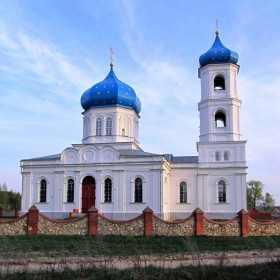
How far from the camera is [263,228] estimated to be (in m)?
18.8

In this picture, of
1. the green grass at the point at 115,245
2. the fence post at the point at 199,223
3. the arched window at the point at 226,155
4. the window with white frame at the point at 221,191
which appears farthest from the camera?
the arched window at the point at 226,155

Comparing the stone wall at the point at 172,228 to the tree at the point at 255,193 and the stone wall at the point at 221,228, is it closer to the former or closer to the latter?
the stone wall at the point at 221,228

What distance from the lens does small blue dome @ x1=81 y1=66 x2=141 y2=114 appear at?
31484 millimetres

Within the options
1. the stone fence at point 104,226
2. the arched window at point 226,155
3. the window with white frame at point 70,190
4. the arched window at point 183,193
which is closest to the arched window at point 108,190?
the window with white frame at point 70,190

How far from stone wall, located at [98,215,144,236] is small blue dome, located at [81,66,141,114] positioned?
15.2 m

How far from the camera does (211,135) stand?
28.6 m

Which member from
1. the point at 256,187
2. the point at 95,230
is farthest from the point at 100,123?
the point at 256,187

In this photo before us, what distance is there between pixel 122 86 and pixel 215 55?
7997 mm

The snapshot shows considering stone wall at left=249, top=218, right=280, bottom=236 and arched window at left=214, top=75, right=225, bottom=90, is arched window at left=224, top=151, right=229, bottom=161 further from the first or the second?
stone wall at left=249, top=218, right=280, bottom=236

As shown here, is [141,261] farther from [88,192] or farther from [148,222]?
[88,192]

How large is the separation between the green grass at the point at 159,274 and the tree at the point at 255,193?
46.6m

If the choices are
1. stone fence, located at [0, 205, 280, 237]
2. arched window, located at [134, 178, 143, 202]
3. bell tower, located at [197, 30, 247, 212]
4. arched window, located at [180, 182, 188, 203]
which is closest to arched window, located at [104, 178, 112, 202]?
arched window, located at [134, 178, 143, 202]

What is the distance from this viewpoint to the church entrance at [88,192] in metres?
27.7

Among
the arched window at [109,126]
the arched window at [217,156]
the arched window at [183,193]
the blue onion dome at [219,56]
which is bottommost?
the arched window at [183,193]
